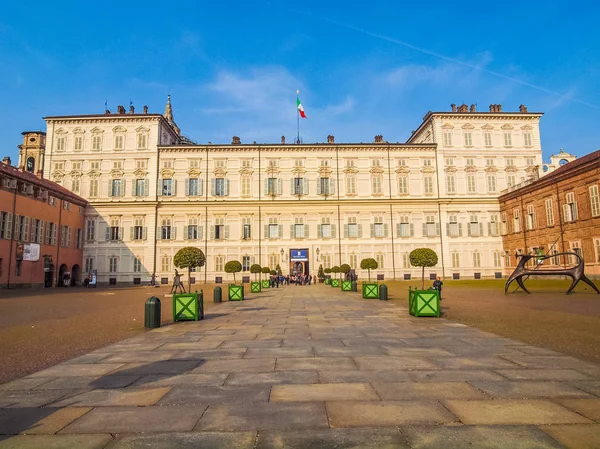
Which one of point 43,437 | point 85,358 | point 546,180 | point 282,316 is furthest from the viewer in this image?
point 546,180

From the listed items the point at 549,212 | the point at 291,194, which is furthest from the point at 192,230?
the point at 549,212

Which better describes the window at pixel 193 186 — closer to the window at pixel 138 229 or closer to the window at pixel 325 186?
the window at pixel 138 229

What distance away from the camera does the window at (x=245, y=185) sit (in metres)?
45.2

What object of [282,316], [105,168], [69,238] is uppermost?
[105,168]

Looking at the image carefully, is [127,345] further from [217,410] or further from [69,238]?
[69,238]

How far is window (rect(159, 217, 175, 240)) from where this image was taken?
44.1m

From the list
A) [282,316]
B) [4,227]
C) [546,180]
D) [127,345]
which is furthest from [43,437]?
[546,180]

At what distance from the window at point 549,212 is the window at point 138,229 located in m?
41.6

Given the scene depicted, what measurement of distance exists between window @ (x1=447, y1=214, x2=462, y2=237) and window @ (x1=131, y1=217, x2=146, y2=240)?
34730 mm

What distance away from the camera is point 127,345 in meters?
8.35

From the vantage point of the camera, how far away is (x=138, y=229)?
4406 centimetres

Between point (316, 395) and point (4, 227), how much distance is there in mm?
35538

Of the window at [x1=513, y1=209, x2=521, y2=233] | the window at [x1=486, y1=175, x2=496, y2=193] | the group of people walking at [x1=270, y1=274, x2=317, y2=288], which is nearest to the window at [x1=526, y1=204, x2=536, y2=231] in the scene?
the window at [x1=513, y1=209, x2=521, y2=233]

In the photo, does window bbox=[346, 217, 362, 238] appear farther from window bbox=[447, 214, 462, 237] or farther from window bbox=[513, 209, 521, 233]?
window bbox=[513, 209, 521, 233]
